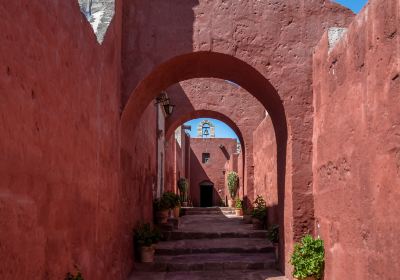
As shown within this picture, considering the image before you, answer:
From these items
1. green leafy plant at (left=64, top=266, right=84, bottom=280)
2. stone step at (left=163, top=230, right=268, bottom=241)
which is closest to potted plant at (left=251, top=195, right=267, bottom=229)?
stone step at (left=163, top=230, right=268, bottom=241)

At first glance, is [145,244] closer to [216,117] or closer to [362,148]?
[362,148]

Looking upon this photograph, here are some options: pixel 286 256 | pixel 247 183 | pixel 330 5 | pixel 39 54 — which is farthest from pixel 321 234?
pixel 247 183

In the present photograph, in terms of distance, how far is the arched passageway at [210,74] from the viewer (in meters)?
6.75

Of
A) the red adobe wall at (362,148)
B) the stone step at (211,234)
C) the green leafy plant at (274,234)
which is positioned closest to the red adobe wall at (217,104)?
the stone step at (211,234)

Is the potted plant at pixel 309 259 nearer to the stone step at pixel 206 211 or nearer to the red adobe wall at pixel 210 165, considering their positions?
the stone step at pixel 206 211

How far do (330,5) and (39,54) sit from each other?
477cm

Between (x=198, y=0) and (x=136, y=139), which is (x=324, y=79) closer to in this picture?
(x=198, y=0)

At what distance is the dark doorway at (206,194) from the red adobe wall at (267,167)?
1820cm

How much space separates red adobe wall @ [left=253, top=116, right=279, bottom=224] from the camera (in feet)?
31.9

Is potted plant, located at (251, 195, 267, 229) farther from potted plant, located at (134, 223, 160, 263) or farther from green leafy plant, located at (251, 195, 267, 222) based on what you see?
potted plant, located at (134, 223, 160, 263)

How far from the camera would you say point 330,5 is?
6.73m

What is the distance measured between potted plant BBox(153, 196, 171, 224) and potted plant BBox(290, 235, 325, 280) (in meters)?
5.70

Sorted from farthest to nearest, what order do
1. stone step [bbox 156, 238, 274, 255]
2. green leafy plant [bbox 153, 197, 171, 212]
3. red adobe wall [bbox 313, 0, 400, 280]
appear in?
green leafy plant [bbox 153, 197, 171, 212] < stone step [bbox 156, 238, 274, 255] < red adobe wall [bbox 313, 0, 400, 280]

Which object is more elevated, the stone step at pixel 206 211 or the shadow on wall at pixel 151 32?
the shadow on wall at pixel 151 32
